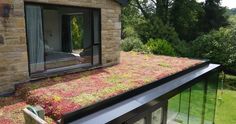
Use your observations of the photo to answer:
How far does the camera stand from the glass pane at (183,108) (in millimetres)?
7715

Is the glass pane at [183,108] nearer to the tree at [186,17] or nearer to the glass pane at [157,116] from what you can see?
the glass pane at [157,116]

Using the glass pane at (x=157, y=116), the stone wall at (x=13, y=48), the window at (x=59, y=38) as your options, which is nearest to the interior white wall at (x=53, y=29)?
the window at (x=59, y=38)

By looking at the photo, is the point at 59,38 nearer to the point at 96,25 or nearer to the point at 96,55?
the point at 96,55

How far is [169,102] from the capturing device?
6.62 metres

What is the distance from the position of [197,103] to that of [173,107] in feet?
8.38

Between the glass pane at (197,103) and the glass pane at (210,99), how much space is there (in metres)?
0.66

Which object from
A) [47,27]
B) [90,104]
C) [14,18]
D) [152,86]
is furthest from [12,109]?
[47,27]

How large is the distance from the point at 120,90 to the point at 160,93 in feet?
3.38

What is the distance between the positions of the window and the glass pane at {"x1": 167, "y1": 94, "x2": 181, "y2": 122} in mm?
3131

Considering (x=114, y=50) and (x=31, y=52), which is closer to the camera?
(x=31, y=52)

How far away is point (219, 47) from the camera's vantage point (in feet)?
64.1

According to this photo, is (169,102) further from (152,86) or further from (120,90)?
(120,90)

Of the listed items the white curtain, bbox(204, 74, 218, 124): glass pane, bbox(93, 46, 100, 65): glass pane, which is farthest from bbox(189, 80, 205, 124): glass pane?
the white curtain

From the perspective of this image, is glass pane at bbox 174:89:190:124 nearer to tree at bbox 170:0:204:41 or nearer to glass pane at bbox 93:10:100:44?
glass pane at bbox 93:10:100:44
